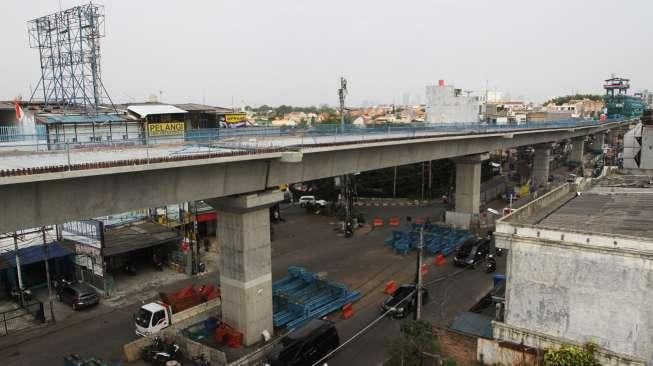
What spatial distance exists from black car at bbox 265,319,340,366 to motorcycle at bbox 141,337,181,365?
4.58 m

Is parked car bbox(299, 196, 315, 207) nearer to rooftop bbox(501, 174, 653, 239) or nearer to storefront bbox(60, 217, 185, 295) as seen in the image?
storefront bbox(60, 217, 185, 295)

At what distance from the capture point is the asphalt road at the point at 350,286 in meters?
21.1

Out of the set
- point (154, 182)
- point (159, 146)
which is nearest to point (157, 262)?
point (159, 146)

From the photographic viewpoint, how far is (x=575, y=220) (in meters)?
19.9

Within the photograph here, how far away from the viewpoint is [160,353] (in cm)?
1988

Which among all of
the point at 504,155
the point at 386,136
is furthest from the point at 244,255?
Answer: the point at 504,155

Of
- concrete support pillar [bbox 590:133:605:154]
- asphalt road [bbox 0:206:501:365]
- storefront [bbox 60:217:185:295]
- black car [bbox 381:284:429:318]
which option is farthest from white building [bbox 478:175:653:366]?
concrete support pillar [bbox 590:133:605:154]

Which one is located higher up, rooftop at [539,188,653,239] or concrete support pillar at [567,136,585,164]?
rooftop at [539,188,653,239]

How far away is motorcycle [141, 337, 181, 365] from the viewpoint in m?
19.9

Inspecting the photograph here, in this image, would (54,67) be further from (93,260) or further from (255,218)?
(255,218)

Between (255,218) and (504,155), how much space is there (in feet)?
274

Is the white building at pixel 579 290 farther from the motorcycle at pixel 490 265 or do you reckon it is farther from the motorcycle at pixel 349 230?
the motorcycle at pixel 349 230

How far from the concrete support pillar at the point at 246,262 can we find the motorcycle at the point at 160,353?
2667 millimetres

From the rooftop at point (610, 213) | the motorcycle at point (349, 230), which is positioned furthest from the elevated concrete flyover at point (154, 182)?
the motorcycle at point (349, 230)
